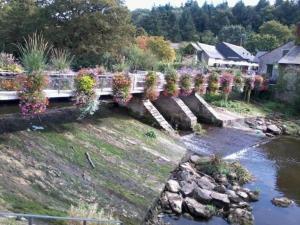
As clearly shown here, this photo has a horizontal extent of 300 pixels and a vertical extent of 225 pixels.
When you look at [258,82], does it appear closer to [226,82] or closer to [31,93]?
[226,82]

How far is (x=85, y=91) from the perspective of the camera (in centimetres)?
1802

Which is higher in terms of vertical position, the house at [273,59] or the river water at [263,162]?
the house at [273,59]

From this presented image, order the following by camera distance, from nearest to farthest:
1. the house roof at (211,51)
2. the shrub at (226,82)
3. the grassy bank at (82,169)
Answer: the grassy bank at (82,169), the shrub at (226,82), the house roof at (211,51)

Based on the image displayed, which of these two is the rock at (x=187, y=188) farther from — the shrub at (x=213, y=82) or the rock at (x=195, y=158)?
the shrub at (x=213, y=82)

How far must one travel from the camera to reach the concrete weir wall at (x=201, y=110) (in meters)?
29.3

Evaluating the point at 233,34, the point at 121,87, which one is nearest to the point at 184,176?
the point at 121,87

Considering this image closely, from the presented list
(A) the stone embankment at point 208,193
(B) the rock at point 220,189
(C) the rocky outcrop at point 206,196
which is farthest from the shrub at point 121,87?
(B) the rock at point 220,189

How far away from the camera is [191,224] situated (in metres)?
13.5

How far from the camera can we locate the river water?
49.2ft

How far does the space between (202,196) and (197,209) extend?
1102 millimetres

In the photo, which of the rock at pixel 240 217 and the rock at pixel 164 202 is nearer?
the rock at pixel 240 217

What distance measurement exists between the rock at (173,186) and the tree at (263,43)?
85.3 metres

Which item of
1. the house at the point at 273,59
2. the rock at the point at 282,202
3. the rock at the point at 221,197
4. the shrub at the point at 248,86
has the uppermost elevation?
the house at the point at 273,59

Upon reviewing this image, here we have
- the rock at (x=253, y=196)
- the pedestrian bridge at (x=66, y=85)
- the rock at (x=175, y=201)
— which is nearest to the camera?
the rock at (x=175, y=201)
